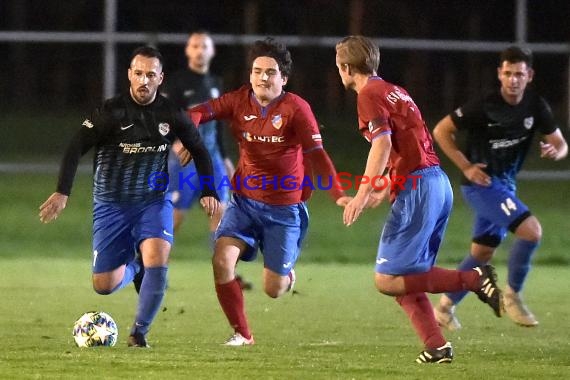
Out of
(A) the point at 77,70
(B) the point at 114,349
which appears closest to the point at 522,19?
(A) the point at 77,70

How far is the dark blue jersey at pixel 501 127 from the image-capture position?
10.6 meters

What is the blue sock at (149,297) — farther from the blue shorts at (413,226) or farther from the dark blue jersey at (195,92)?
the dark blue jersey at (195,92)

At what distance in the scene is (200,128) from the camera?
12648mm

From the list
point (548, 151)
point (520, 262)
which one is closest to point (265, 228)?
point (520, 262)

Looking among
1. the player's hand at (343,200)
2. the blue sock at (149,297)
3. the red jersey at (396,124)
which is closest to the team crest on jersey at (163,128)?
the blue sock at (149,297)

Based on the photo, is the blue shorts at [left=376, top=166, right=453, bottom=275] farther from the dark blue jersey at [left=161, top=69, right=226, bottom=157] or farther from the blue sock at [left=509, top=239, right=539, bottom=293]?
the dark blue jersey at [left=161, top=69, right=226, bottom=157]

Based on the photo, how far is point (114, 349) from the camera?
822 cm

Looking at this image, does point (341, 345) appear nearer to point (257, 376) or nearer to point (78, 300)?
point (257, 376)

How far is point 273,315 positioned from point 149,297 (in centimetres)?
232

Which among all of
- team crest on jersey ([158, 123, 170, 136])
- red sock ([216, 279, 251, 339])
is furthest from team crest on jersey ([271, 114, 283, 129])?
red sock ([216, 279, 251, 339])

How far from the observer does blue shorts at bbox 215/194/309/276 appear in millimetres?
8977

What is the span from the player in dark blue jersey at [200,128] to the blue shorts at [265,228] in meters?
3.44

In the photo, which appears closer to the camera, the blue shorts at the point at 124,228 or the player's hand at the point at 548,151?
the blue shorts at the point at 124,228

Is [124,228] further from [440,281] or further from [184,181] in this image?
[184,181]
